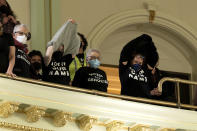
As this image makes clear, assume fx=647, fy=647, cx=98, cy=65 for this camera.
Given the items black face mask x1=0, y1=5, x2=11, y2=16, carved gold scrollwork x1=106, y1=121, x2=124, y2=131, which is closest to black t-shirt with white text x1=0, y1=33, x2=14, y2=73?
black face mask x1=0, y1=5, x2=11, y2=16

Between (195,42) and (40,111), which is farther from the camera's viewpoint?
(195,42)

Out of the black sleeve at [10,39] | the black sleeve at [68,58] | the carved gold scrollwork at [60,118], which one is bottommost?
the carved gold scrollwork at [60,118]

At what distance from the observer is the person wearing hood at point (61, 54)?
33.8 ft

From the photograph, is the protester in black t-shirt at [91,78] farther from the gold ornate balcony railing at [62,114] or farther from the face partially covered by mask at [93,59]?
the gold ornate balcony railing at [62,114]

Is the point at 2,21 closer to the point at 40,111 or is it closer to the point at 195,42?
the point at 40,111

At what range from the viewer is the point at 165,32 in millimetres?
16141

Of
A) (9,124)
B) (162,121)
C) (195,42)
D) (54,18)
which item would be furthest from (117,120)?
(195,42)

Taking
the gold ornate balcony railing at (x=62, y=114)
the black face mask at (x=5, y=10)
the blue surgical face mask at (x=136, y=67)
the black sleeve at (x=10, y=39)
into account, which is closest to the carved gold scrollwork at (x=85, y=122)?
the gold ornate balcony railing at (x=62, y=114)

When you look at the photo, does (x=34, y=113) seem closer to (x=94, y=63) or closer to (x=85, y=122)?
(x=85, y=122)

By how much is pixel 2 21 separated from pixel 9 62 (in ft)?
2.47

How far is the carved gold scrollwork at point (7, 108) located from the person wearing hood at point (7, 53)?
0.47 metres

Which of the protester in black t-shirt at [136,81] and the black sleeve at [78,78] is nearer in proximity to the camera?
the black sleeve at [78,78]

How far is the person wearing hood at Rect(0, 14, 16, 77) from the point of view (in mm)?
9391

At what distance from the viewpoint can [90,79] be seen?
10469 millimetres
